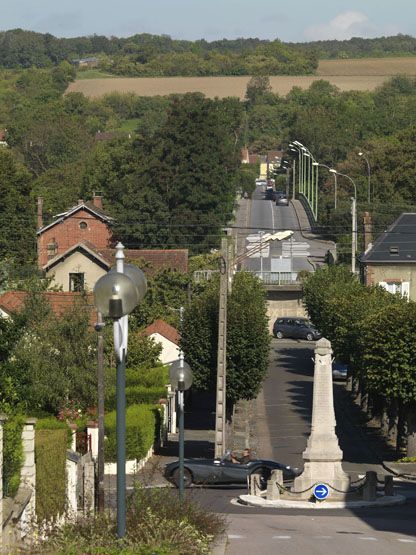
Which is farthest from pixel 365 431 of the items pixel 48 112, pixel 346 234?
pixel 48 112

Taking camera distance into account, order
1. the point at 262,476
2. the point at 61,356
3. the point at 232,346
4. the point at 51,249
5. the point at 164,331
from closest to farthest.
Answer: the point at 262,476
the point at 61,356
the point at 232,346
the point at 164,331
the point at 51,249

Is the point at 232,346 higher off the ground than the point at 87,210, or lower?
lower

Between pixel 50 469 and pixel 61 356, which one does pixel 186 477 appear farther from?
pixel 50 469

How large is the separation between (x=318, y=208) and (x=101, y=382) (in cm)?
9176

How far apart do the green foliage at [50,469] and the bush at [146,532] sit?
348 centimetres

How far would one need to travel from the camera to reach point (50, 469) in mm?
24844

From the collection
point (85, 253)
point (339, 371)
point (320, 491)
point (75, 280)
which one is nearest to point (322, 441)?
point (320, 491)

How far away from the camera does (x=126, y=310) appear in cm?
1555

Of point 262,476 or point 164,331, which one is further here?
point 164,331

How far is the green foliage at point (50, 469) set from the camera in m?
23.3

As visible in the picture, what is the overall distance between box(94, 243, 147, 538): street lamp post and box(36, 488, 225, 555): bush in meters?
0.93

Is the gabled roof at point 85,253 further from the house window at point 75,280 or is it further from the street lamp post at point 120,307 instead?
the street lamp post at point 120,307

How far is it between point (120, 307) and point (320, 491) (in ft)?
65.9

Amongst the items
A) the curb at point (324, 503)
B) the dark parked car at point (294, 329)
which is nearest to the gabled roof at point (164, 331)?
the dark parked car at point (294, 329)
